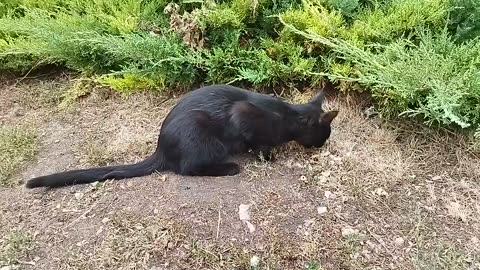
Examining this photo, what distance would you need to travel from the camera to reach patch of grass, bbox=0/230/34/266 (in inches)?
108

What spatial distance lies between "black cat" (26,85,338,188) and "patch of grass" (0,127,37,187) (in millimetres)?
325

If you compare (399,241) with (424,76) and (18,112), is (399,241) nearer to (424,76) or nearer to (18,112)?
(424,76)

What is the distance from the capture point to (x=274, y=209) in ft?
Result: 9.61

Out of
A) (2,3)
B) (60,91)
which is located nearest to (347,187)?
A: (60,91)

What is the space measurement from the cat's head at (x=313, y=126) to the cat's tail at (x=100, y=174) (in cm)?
86

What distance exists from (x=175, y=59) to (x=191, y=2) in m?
0.59

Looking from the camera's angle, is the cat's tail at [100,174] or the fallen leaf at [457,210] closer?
the fallen leaf at [457,210]

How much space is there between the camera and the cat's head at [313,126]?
3270mm

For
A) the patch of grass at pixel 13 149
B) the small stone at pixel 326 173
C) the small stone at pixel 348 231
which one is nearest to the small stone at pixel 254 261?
the small stone at pixel 348 231

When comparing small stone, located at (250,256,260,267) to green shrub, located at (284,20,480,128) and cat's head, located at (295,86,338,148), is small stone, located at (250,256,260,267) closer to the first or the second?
cat's head, located at (295,86,338,148)

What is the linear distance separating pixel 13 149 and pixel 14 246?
94cm

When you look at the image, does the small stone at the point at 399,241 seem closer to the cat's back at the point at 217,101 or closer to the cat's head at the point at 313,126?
the cat's head at the point at 313,126

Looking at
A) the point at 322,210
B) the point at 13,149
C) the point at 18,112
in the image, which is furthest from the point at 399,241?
the point at 18,112

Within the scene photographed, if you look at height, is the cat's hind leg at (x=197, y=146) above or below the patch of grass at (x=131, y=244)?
above
